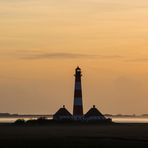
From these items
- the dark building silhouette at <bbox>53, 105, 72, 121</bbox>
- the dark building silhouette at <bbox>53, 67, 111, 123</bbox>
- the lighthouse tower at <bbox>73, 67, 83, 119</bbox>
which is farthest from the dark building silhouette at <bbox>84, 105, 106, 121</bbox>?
the lighthouse tower at <bbox>73, 67, 83, 119</bbox>

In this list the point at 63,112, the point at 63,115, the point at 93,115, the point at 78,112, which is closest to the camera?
the point at 78,112

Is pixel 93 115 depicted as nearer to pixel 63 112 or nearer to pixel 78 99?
pixel 63 112

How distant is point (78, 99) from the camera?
79875mm

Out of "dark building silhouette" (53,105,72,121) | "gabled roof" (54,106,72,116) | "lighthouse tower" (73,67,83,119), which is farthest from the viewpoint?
"gabled roof" (54,106,72,116)

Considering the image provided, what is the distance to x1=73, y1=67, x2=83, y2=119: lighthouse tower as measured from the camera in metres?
79.9

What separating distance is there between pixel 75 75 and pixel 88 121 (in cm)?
527

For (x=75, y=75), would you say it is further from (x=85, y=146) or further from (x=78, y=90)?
(x=85, y=146)

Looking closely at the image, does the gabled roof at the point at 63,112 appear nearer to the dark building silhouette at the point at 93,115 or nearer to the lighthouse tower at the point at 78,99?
the dark building silhouette at the point at 93,115

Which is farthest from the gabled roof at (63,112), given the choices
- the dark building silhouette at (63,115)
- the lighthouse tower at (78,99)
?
the lighthouse tower at (78,99)

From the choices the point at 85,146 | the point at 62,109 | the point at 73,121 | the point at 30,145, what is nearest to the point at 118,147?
the point at 85,146

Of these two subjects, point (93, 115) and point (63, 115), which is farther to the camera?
point (93, 115)

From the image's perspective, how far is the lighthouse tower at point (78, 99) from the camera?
262 feet

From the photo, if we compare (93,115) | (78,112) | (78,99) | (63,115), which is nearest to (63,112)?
(63,115)

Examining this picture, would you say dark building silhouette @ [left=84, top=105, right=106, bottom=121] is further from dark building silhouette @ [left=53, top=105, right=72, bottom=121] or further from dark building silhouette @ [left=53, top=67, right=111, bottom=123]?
dark building silhouette @ [left=53, top=105, right=72, bottom=121]
